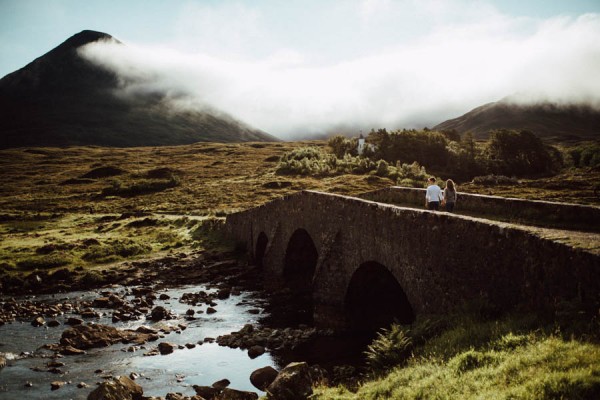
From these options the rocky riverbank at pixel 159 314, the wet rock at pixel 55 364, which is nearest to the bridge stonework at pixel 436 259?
the rocky riverbank at pixel 159 314

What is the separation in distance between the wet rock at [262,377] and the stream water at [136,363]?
0.60ft

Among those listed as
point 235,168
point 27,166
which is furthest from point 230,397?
point 27,166

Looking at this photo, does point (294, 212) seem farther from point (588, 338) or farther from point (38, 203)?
point (38, 203)

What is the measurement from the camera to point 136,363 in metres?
16.7

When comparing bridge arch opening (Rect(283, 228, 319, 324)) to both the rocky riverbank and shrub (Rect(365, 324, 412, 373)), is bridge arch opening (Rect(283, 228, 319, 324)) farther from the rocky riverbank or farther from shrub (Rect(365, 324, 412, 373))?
shrub (Rect(365, 324, 412, 373))

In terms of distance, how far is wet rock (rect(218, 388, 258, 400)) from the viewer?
12500 mm

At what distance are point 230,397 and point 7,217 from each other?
Result: 61.7m

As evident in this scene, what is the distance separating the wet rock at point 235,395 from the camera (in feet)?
41.0

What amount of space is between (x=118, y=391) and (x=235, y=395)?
3458 millimetres

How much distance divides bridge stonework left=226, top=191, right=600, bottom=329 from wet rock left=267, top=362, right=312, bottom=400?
416 centimetres

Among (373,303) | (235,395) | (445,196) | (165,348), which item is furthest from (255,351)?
(445,196)

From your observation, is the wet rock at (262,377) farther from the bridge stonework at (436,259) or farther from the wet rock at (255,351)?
the bridge stonework at (436,259)

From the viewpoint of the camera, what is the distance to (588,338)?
6621 millimetres

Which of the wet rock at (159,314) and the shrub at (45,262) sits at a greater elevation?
the shrub at (45,262)
